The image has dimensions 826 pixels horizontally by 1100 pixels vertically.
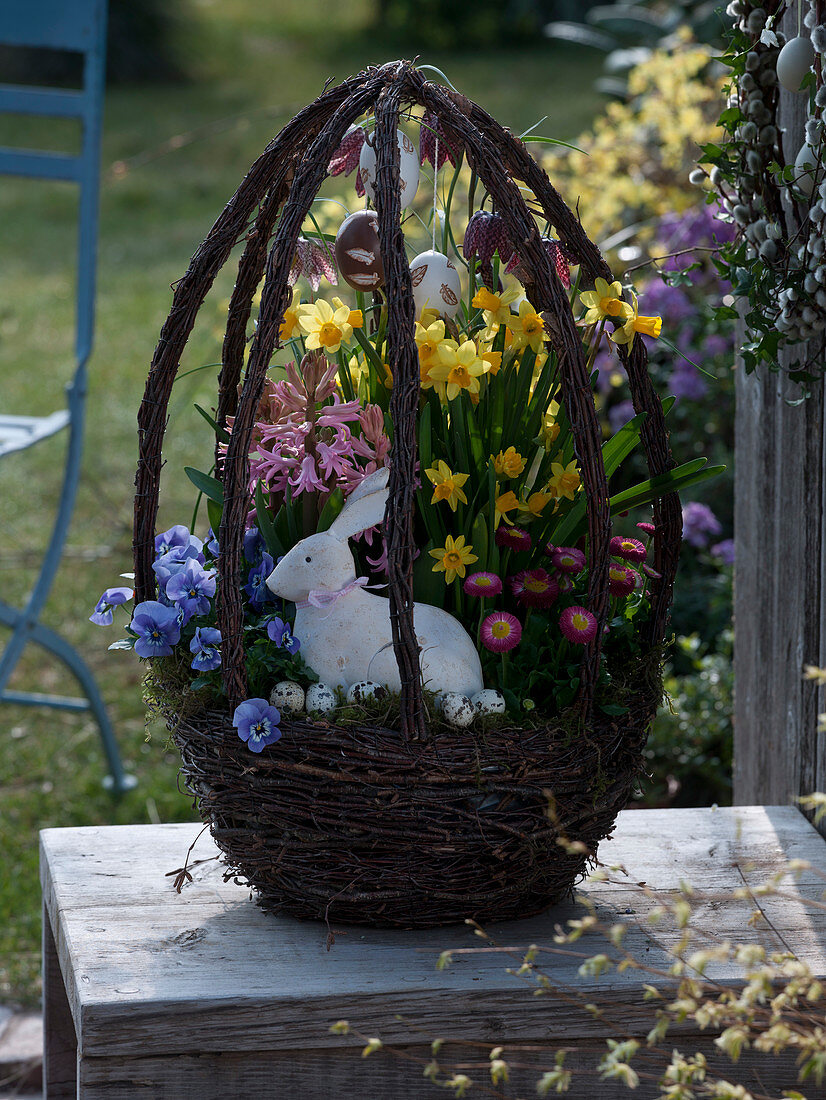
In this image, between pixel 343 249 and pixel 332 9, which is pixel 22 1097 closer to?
pixel 343 249

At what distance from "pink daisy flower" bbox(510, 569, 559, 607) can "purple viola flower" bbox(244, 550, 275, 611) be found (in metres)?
0.28

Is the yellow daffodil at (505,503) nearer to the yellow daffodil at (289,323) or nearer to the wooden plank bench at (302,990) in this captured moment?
the yellow daffodil at (289,323)

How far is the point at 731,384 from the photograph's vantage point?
123 inches

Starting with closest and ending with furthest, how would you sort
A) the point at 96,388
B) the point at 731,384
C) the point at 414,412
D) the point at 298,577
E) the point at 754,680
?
the point at 414,412, the point at 298,577, the point at 754,680, the point at 731,384, the point at 96,388

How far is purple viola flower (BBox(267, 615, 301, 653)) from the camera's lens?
1305mm

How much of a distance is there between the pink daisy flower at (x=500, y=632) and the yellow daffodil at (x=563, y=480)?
6.9 inches

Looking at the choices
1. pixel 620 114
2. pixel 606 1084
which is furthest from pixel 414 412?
pixel 620 114

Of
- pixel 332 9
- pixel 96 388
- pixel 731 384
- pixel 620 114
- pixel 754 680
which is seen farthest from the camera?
pixel 332 9

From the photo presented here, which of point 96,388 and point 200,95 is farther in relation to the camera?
point 200,95

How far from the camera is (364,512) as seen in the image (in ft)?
4.20

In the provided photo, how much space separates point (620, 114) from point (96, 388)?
2.90m

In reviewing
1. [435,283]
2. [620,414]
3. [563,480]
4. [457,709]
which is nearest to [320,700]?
[457,709]

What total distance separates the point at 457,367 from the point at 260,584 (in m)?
0.34

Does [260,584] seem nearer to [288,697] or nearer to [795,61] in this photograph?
[288,697]
